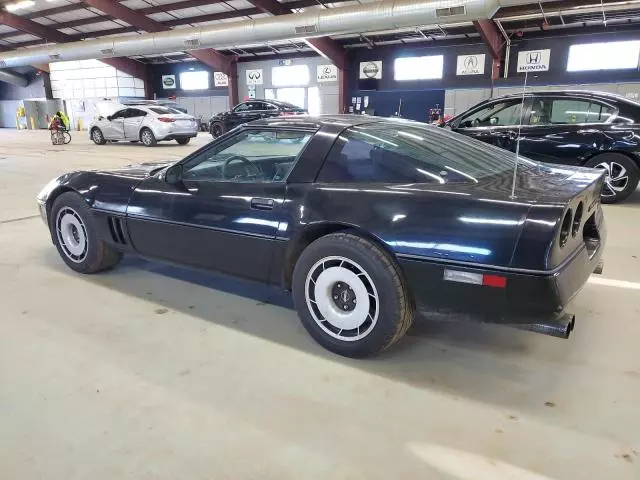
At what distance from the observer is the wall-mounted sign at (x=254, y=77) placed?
2388 centimetres

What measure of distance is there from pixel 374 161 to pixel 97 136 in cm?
1609

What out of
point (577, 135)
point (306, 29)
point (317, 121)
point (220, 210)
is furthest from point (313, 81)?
point (220, 210)

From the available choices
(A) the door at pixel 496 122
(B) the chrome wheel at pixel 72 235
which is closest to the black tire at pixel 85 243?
(B) the chrome wheel at pixel 72 235

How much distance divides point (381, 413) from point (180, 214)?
1.63m

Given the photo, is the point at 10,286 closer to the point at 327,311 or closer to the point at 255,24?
the point at 327,311

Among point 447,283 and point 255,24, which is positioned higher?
point 255,24

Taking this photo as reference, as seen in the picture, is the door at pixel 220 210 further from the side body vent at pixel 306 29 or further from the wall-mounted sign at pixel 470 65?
the wall-mounted sign at pixel 470 65

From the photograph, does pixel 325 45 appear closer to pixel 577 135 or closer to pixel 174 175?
pixel 577 135

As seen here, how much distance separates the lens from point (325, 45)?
65.4 ft

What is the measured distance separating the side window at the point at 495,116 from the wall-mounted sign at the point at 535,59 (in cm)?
1257

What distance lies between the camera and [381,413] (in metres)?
1.92

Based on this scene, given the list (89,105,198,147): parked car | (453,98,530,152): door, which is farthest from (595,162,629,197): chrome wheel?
(89,105,198,147): parked car

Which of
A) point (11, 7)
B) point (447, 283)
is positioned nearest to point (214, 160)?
point (447, 283)

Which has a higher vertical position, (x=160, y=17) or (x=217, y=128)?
(x=160, y=17)
